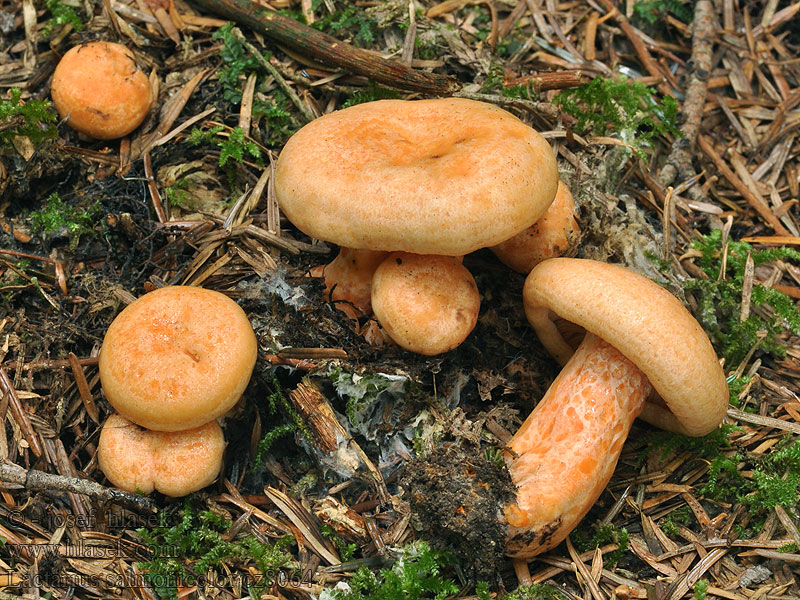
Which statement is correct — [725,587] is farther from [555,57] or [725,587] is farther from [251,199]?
[555,57]

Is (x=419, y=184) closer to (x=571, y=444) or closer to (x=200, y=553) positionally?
(x=571, y=444)

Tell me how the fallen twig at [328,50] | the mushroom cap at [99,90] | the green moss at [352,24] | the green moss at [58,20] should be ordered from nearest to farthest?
the mushroom cap at [99,90], the fallen twig at [328,50], the green moss at [58,20], the green moss at [352,24]

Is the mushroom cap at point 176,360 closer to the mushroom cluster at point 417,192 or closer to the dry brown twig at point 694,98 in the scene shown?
the mushroom cluster at point 417,192

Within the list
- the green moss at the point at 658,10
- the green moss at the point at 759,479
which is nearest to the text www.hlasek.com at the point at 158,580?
the green moss at the point at 759,479

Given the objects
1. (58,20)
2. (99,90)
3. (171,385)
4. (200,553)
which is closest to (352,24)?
(99,90)

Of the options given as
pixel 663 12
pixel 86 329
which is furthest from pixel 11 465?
pixel 663 12
